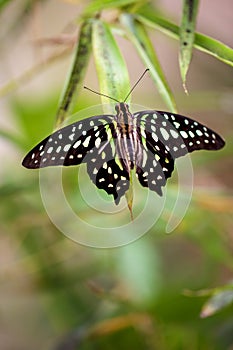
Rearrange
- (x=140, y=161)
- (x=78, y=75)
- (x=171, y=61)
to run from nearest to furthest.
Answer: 1. (x=140, y=161)
2. (x=78, y=75)
3. (x=171, y=61)

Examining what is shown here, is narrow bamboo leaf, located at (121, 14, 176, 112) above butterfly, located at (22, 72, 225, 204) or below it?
above

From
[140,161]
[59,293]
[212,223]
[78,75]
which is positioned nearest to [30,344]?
[59,293]

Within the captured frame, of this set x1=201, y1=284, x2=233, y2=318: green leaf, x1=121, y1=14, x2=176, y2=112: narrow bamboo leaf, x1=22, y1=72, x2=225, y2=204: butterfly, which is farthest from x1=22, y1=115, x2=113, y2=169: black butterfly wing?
x1=201, y1=284, x2=233, y2=318: green leaf

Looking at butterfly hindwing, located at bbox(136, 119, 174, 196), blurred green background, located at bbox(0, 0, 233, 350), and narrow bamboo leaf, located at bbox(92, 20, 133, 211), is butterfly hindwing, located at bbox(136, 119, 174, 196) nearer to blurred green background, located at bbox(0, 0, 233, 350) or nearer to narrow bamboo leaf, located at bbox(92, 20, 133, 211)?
narrow bamboo leaf, located at bbox(92, 20, 133, 211)

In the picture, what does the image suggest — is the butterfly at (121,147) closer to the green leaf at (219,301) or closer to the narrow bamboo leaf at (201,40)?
the narrow bamboo leaf at (201,40)

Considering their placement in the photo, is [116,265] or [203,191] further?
[116,265]

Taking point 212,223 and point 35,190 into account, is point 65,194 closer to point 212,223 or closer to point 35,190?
point 35,190
